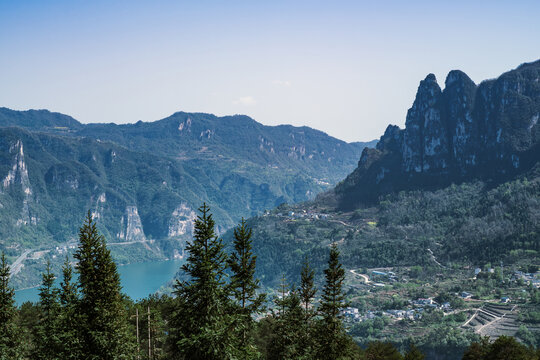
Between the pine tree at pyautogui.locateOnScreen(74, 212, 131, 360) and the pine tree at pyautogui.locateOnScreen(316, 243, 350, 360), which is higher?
the pine tree at pyautogui.locateOnScreen(74, 212, 131, 360)

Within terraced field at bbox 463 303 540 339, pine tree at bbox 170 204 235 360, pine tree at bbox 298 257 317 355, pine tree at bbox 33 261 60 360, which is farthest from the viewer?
terraced field at bbox 463 303 540 339

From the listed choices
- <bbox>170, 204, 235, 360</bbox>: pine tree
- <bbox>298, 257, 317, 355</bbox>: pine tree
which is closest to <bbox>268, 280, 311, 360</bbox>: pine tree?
<bbox>298, 257, 317, 355</bbox>: pine tree

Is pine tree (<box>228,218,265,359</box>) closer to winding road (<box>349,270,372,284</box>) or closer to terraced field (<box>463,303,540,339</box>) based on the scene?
terraced field (<box>463,303,540,339</box>)

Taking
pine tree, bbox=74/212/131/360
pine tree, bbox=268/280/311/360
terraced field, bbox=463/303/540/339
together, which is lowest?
terraced field, bbox=463/303/540/339

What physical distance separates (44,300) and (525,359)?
48.7 meters

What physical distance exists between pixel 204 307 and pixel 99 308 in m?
7.28

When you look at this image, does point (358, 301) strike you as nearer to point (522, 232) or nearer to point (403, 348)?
point (403, 348)

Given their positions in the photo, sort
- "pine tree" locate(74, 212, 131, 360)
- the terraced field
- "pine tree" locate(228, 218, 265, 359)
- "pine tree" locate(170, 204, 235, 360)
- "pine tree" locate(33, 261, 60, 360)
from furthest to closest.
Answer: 1. the terraced field
2. "pine tree" locate(33, 261, 60, 360)
3. "pine tree" locate(228, 218, 265, 359)
4. "pine tree" locate(74, 212, 131, 360)
5. "pine tree" locate(170, 204, 235, 360)

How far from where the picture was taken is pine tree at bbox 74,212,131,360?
34.3 metres

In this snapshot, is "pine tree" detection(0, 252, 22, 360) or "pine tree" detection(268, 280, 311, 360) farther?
"pine tree" detection(268, 280, 311, 360)

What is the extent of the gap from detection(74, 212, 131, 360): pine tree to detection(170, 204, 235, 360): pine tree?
171 inches

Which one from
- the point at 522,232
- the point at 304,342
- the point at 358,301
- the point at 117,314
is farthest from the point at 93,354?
the point at 522,232

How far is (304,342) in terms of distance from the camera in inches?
1688

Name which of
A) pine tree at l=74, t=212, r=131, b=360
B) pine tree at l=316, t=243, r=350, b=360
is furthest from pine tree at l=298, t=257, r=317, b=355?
pine tree at l=74, t=212, r=131, b=360
